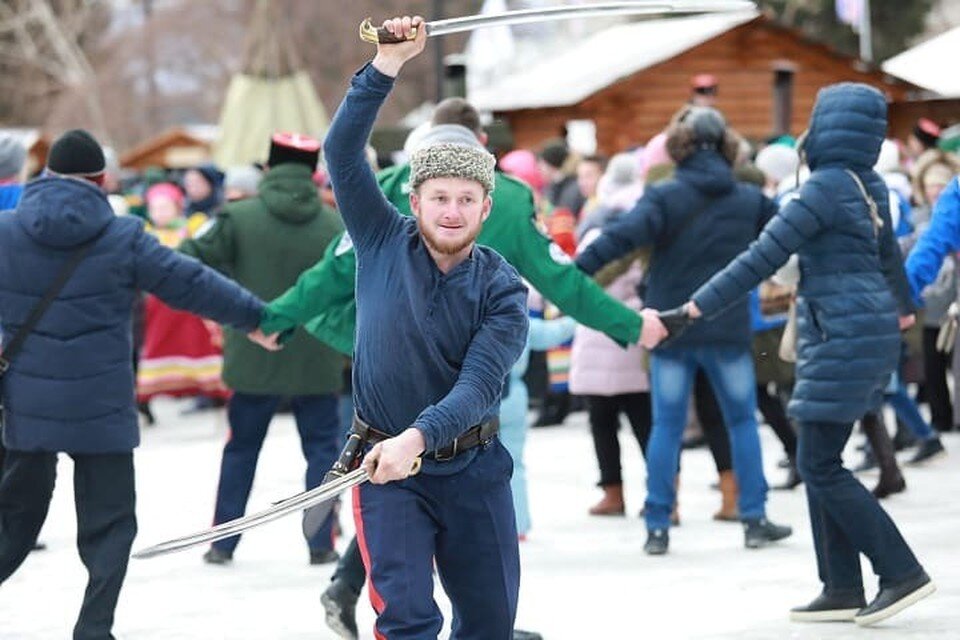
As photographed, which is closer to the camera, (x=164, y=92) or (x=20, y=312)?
(x=20, y=312)

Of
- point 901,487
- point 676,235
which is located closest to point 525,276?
point 676,235

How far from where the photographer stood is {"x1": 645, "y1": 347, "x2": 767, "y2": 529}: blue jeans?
8984mm

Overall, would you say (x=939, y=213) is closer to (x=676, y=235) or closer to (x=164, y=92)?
(x=676, y=235)

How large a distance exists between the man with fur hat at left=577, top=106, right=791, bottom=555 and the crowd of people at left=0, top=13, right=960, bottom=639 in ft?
0.04

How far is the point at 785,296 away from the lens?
10852mm

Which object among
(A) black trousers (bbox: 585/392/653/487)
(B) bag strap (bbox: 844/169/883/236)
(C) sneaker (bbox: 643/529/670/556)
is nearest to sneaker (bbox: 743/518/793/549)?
(C) sneaker (bbox: 643/529/670/556)

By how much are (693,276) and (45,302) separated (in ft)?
10.7

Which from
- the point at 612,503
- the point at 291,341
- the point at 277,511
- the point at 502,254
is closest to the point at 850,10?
the point at 612,503

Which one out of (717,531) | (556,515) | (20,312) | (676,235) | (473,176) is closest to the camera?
(473,176)

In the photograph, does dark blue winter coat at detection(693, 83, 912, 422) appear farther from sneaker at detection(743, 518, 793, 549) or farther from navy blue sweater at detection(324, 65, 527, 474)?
navy blue sweater at detection(324, 65, 527, 474)

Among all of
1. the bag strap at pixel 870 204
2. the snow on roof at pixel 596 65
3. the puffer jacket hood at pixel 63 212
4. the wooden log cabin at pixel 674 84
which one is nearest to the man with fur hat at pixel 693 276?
the bag strap at pixel 870 204

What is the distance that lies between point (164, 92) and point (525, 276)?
66389mm

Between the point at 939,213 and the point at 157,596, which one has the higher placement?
the point at 939,213

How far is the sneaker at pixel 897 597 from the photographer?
7.24 meters
